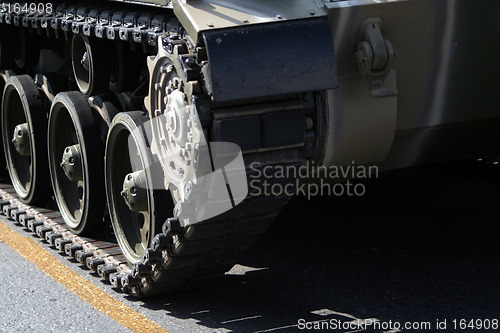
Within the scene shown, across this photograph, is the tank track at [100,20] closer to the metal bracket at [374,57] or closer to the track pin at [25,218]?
the metal bracket at [374,57]

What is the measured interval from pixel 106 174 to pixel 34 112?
107 cm

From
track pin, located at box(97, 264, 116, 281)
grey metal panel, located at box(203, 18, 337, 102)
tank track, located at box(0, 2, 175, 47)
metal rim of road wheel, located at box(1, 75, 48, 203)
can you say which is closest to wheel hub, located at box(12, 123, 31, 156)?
metal rim of road wheel, located at box(1, 75, 48, 203)

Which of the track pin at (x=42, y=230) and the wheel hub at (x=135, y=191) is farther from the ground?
the wheel hub at (x=135, y=191)

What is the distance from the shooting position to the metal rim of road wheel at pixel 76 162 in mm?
5270

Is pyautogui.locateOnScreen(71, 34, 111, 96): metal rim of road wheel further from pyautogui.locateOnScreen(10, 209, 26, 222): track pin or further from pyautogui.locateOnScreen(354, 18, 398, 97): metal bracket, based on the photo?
pyautogui.locateOnScreen(354, 18, 398, 97): metal bracket

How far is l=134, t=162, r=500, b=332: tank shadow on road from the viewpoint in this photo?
14.8ft

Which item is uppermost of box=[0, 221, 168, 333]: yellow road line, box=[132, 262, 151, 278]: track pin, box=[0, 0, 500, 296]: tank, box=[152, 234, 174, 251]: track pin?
box=[0, 0, 500, 296]: tank

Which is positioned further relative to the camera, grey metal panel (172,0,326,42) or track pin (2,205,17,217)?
track pin (2,205,17,217)

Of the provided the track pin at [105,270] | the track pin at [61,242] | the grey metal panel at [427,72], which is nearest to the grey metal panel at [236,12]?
the grey metal panel at [427,72]

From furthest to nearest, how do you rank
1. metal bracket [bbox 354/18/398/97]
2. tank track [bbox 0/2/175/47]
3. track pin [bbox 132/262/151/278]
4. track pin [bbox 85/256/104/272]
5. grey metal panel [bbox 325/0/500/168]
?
track pin [bbox 85/256/104/272] → track pin [bbox 132/262/151/278] → tank track [bbox 0/2/175/47] → grey metal panel [bbox 325/0/500/168] → metal bracket [bbox 354/18/398/97]

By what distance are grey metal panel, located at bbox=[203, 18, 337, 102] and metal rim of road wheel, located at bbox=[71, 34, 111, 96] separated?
5.12 ft

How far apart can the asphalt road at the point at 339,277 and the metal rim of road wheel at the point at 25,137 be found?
0.32 m

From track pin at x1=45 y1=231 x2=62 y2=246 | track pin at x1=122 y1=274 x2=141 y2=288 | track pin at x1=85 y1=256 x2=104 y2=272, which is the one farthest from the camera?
track pin at x1=45 y1=231 x2=62 y2=246

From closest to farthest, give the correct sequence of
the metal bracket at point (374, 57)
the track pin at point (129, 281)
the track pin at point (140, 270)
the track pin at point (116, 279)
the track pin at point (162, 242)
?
the metal bracket at point (374, 57) < the track pin at point (162, 242) < the track pin at point (140, 270) < the track pin at point (129, 281) < the track pin at point (116, 279)
